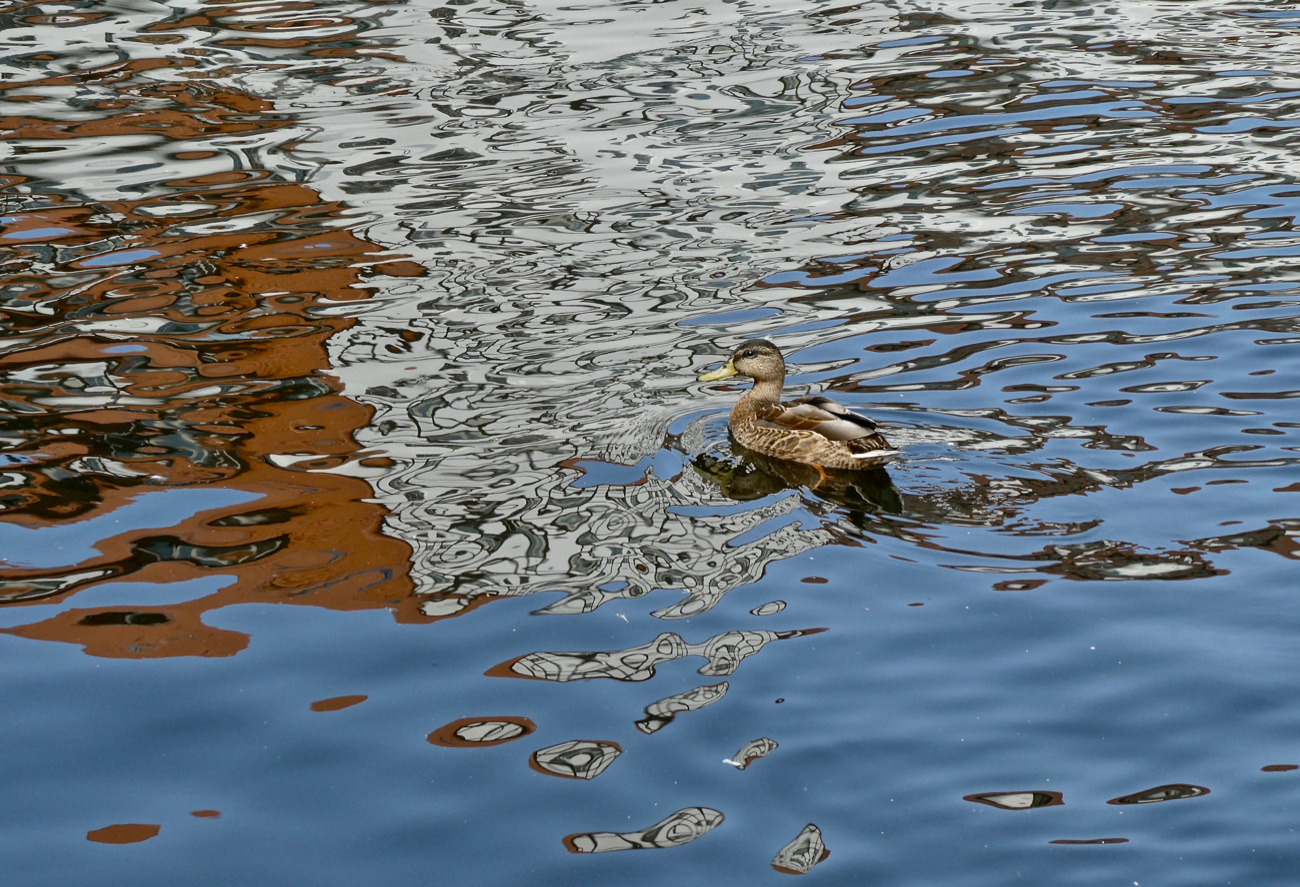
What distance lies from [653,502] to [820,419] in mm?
988

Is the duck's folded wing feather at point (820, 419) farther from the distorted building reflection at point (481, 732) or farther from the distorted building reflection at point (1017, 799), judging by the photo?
the distorted building reflection at point (1017, 799)

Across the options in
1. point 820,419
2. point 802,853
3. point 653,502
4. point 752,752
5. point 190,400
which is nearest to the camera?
point 802,853

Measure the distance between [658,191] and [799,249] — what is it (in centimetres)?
232

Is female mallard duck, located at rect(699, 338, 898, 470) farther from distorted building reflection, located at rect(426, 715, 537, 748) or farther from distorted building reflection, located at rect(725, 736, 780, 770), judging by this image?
distorted building reflection, located at rect(426, 715, 537, 748)

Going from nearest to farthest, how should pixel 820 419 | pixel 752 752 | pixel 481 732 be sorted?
pixel 752 752, pixel 481 732, pixel 820 419

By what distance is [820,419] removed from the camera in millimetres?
7480

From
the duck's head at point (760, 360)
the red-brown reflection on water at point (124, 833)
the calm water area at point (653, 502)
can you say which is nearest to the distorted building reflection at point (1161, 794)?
the calm water area at point (653, 502)

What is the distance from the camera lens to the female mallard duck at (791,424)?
7.24 m

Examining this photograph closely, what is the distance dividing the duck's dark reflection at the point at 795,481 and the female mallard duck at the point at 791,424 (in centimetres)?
6

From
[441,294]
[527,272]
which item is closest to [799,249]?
[527,272]

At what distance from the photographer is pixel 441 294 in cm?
1103

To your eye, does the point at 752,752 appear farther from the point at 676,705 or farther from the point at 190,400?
the point at 190,400

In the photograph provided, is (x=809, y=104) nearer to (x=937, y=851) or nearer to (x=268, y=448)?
(x=268, y=448)

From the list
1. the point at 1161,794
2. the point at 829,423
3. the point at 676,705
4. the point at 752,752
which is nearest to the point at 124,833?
the point at 676,705
